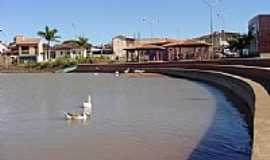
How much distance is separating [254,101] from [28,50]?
343 feet

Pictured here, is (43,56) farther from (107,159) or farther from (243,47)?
(107,159)

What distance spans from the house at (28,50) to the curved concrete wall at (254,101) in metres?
63.4

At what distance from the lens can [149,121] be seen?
18516 mm

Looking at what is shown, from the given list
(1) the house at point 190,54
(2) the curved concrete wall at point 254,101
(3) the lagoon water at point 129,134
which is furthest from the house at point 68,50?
(3) the lagoon water at point 129,134

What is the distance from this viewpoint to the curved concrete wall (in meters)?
8.79

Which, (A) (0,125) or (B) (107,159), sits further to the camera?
(A) (0,125)

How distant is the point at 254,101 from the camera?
16.7 meters

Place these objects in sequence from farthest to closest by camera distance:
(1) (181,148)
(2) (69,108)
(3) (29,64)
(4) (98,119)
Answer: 1. (3) (29,64)
2. (2) (69,108)
3. (4) (98,119)
4. (1) (181,148)

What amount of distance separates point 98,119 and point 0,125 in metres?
3.33

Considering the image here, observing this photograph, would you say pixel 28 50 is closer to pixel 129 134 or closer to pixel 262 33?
pixel 262 33

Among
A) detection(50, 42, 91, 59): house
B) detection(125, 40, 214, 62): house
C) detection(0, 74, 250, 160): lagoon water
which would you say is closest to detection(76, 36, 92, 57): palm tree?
detection(50, 42, 91, 59): house

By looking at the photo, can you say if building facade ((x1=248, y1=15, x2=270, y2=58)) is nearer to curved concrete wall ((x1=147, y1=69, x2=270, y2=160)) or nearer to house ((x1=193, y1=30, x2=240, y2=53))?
house ((x1=193, y1=30, x2=240, y2=53))

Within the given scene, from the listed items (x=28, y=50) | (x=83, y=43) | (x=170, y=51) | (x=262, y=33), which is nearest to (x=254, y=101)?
(x=262, y=33)

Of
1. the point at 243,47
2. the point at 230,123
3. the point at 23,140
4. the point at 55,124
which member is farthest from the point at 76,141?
the point at 243,47
